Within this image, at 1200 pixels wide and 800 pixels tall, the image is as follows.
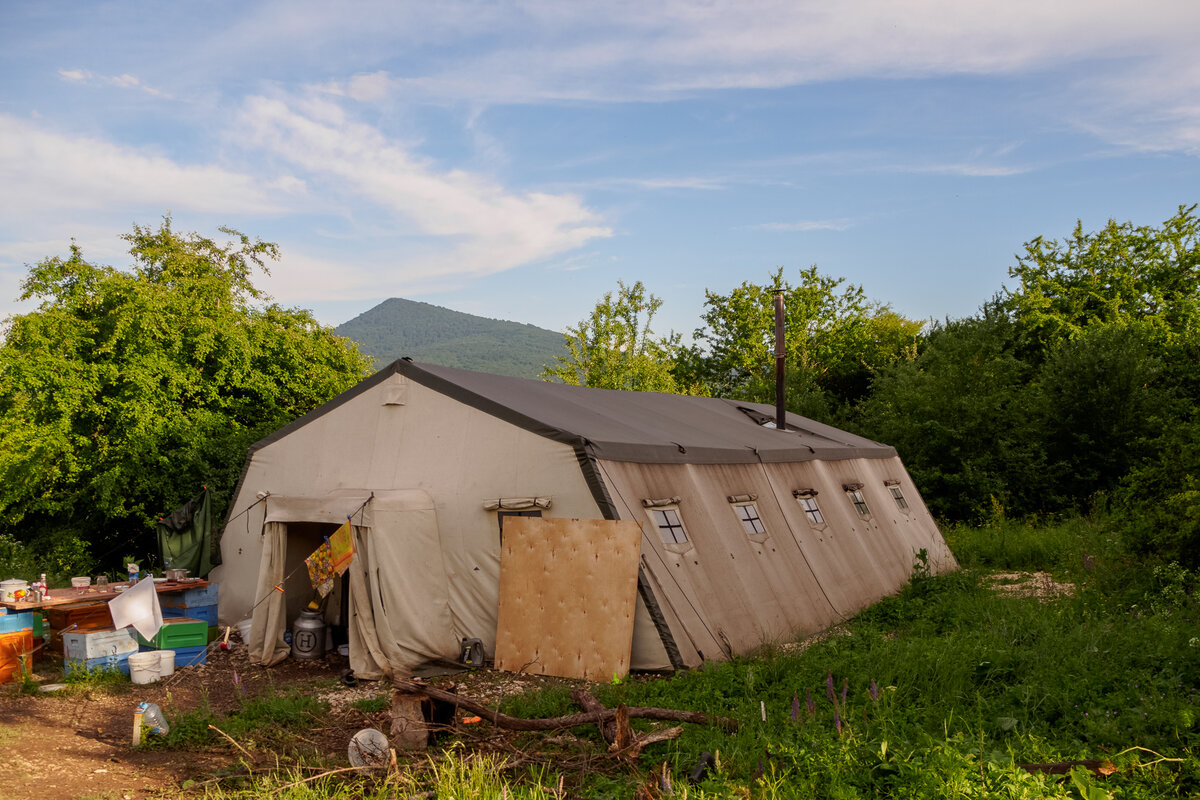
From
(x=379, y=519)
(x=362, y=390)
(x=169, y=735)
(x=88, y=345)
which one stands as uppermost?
(x=88, y=345)

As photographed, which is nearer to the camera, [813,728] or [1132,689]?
[813,728]

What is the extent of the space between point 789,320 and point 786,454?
90.0 ft

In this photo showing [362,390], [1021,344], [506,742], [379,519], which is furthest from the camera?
[1021,344]

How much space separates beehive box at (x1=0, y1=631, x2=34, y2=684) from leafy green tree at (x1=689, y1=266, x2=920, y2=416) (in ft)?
90.1

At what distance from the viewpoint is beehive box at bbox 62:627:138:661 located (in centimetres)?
834

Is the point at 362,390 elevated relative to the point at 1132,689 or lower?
elevated

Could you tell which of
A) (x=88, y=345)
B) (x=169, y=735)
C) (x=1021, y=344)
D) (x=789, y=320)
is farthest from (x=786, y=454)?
(x=789, y=320)

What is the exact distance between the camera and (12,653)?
8.41m

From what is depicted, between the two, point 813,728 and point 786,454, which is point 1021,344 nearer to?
point 786,454

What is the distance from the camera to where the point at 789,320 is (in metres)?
38.3

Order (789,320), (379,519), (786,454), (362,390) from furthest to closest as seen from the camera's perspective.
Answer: (789,320) < (786,454) < (362,390) < (379,519)

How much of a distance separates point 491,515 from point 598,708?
10.9 ft

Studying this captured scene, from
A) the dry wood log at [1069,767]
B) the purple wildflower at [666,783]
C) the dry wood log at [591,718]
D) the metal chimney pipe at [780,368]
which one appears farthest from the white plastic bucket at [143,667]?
the metal chimney pipe at [780,368]

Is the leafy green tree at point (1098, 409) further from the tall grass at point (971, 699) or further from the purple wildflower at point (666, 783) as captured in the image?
the purple wildflower at point (666, 783)
